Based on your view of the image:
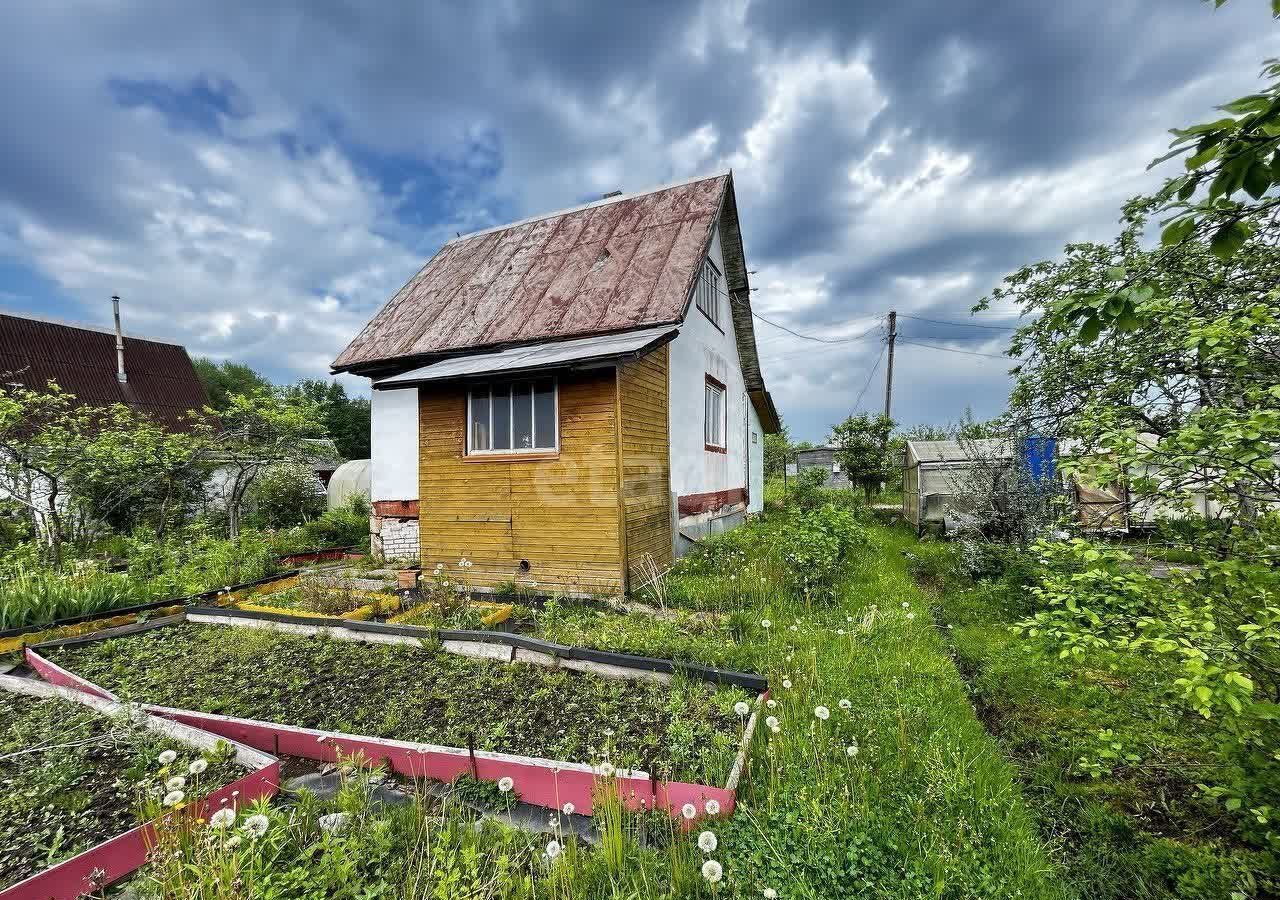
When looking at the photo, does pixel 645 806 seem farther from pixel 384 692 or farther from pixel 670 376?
pixel 670 376

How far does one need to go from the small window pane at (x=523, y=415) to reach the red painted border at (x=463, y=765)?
169 inches

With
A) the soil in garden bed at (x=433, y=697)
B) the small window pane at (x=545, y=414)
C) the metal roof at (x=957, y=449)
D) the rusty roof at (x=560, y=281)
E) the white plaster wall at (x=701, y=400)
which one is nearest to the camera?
the soil in garden bed at (x=433, y=697)

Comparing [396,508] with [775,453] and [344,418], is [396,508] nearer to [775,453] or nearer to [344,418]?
[775,453]

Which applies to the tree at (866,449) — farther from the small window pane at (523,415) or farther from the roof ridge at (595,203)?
the small window pane at (523,415)

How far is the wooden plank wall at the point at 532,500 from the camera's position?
655 centimetres

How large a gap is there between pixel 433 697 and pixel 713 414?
848 centimetres

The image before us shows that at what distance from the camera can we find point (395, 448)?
9.44 meters

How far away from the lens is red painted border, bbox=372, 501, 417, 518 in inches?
364

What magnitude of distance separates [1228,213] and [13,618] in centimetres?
985

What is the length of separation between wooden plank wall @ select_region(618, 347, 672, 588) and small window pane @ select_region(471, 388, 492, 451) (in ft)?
7.04

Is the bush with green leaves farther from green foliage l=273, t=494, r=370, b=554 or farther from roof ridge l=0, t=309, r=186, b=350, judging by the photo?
roof ridge l=0, t=309, r=186, b=350

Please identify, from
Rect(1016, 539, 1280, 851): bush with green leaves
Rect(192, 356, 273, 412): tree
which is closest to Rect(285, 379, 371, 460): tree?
Rect(192, 356, 273, 412): tree

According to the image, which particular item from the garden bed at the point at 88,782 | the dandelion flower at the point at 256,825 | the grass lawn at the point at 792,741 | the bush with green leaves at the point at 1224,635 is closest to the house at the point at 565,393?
the grass lawn at the point at 792,741

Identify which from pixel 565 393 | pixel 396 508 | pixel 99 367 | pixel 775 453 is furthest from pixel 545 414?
pixel 775 453
